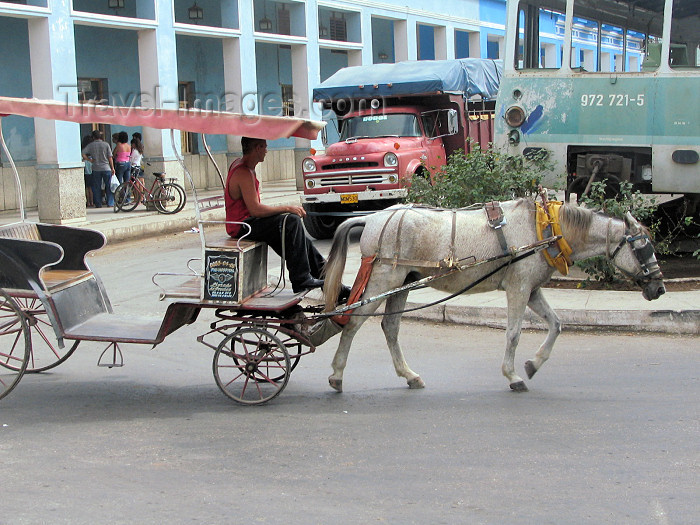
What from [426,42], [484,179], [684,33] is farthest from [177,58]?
[684,33]

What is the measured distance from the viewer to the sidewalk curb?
8.08 metres

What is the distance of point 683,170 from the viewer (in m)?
9.88

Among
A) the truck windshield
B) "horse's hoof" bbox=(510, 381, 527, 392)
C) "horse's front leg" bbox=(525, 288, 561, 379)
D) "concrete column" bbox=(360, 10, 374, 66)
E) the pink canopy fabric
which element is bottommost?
"horse's hoof" bbox=(510, 381, 527, 392)

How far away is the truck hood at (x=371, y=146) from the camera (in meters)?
14.9

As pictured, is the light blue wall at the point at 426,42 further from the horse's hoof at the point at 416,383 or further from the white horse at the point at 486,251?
the horse's hoof at the point at 416,383

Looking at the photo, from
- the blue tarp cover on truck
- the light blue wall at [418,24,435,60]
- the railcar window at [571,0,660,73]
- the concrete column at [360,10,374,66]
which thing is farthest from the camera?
the light blue wall at [418,24,435,60]

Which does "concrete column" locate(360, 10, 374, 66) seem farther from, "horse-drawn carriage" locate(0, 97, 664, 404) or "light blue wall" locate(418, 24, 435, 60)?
"horse-drawn carriage" locate(0, 97, 664, 404)

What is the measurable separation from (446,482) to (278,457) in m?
1.05

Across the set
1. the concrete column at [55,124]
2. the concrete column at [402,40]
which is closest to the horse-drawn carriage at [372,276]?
the concrete column at [55,124]

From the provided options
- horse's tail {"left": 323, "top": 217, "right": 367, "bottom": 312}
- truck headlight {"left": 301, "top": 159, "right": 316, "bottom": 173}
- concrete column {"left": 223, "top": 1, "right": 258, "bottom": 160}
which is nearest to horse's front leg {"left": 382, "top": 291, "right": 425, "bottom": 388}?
horse's tail {"left": 323, "top": 217, "right": 367, "bottom": 312}

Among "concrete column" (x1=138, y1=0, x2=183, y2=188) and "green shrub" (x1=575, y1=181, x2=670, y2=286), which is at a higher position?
"concrete column" (x1=138, y1=0, x2=183, y2=188)

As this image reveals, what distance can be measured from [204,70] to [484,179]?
1706 cm

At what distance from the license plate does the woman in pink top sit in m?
7.50

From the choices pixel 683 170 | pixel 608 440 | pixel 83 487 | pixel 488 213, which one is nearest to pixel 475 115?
pixel 683 170
